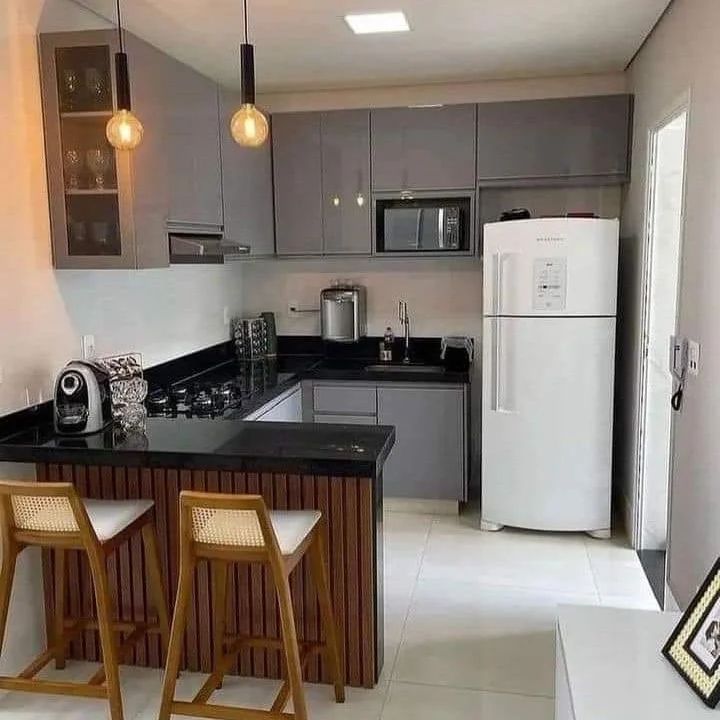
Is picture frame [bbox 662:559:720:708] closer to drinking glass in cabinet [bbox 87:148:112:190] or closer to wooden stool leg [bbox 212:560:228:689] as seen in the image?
wooden stool leg [bbox 212:560:228:689]

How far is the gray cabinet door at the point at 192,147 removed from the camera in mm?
3244

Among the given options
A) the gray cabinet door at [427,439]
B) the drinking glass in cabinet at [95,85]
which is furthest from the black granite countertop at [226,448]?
the gray cabinet door at [427,439]

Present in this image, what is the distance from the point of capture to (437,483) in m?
4.51

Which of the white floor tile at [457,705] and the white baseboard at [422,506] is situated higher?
the white baseboard at [422,506]

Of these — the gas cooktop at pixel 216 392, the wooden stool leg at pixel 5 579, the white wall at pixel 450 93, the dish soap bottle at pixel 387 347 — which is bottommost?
the wooden stool leg at pixel 5 579

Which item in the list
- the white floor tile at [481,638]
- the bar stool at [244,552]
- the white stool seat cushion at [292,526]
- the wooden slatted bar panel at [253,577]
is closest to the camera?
the bar stool at [244,552]

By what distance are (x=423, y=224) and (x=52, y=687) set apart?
314 cm

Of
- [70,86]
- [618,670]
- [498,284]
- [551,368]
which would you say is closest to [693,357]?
[551,368]

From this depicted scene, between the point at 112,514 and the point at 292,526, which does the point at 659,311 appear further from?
the point at 112,514

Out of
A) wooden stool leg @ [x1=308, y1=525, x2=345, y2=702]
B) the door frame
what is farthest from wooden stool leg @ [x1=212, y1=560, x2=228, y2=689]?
the door frame

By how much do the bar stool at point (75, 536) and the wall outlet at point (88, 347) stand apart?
0.81m

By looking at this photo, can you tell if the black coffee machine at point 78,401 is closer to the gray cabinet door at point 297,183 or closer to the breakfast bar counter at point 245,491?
the breakfast bar counter at point 245,491

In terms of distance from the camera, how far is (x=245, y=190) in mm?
4230

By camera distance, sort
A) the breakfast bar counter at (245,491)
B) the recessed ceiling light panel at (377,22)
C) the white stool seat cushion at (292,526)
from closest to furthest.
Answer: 1. the white stool seat cushion at (292,526)
2. the breakfast bar counter at (245,491)
3. the recessed ceiling light panel at (377,22)
